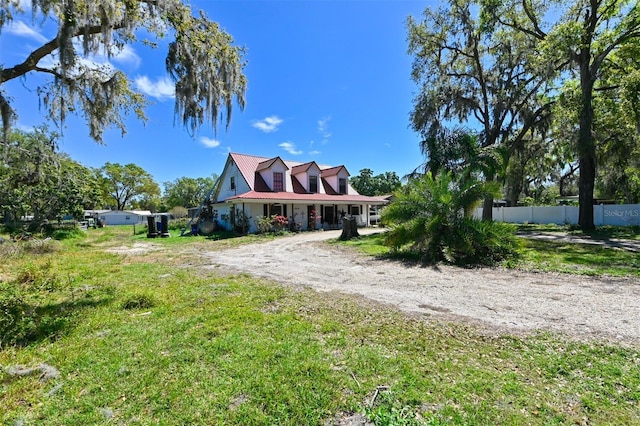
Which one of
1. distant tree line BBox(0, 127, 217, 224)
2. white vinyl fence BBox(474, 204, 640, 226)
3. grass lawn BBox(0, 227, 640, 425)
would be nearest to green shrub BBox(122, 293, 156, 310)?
grass lawn BBox(0, 227, 640, 425)

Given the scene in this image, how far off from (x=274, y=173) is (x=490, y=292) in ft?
59.4

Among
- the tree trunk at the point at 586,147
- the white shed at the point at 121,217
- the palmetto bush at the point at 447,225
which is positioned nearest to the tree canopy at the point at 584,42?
the tree trunk at the point at 586,147

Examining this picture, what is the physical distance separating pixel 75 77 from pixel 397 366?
7.85 metres

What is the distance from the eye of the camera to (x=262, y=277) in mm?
6785

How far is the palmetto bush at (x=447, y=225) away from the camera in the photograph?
7.95m

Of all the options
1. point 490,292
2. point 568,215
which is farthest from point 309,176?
point 490,292

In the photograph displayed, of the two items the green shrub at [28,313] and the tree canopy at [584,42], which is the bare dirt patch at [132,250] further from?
the tree canopy at [584,42]

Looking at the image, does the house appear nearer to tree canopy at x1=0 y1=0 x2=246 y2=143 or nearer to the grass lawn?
tree canopy at x1=0 y1=0 x2=246 y2=143

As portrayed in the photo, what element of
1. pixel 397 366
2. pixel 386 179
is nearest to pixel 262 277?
pixel 397 366

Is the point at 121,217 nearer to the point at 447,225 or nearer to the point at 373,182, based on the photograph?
the point at 373,182

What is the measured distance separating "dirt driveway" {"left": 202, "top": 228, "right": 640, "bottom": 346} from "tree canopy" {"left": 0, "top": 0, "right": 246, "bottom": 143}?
4337 mm

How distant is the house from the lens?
1940cm

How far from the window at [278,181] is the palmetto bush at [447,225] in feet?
43.6

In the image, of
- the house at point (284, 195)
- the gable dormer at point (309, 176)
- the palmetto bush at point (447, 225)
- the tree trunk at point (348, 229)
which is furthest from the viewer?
the gable dormer at point (309, 176)
